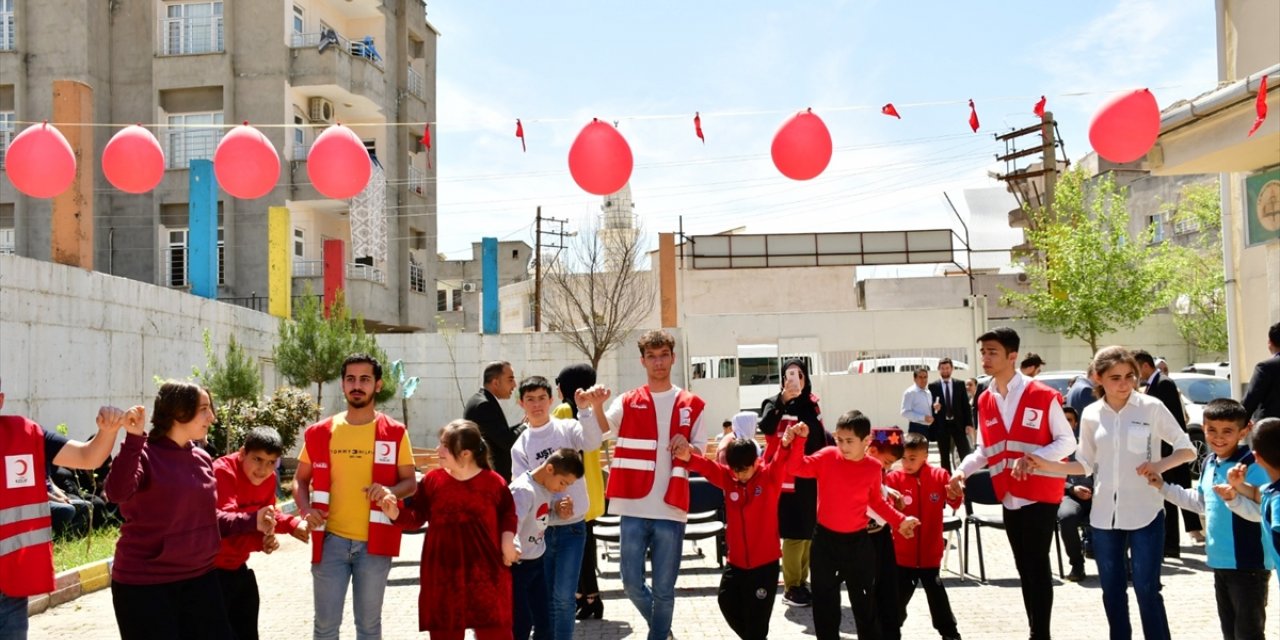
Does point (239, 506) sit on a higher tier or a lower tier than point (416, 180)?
lower

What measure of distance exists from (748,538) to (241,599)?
286 centimetres

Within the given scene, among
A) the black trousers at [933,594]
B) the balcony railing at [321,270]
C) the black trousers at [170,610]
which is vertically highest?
the balcony railing at [321,270]

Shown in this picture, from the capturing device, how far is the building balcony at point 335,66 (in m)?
31.3

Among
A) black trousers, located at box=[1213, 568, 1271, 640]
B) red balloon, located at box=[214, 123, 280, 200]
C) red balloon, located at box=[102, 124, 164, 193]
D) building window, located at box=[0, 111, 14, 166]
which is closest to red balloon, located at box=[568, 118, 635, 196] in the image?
red balloon, located at box=[214, 123, 280, 200]

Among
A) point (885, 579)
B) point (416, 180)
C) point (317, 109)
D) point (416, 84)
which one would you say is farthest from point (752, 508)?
point (416, 84)

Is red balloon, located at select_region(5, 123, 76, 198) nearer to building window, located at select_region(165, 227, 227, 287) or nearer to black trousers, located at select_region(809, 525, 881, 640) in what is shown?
black trousers, located at select_region(809, 525, 881, 640)

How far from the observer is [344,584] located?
546 cm

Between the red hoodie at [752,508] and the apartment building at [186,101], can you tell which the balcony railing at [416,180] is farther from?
the red hoodie at [752,508]

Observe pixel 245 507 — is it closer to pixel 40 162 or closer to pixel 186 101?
pixel 40 162

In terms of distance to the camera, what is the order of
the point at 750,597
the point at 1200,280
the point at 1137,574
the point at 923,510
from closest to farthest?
the point at 1137,574
the point at 750,597
the point at 923,510
the point at 1200,280

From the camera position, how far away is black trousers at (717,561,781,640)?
625cm

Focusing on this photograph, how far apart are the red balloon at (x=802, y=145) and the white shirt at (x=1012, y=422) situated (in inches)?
117

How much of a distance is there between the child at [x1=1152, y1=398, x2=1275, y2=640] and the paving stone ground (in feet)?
5.18

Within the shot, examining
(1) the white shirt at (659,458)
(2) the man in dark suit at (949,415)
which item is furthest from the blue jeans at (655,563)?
(2) the man in dark suit at (949,415)
